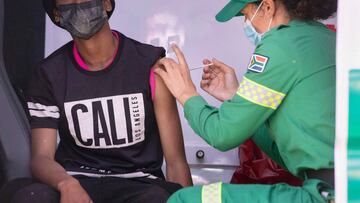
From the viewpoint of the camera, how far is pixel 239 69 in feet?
11.8

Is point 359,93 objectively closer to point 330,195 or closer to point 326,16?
point 330,195

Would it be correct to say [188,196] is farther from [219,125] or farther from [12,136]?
[12,136]

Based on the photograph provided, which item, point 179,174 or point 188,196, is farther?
A: point 179,174

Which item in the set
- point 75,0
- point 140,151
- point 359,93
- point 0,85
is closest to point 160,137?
point 140,151

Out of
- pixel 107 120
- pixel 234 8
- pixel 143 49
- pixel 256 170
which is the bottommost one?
pixel 256 170

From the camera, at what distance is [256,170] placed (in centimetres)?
340

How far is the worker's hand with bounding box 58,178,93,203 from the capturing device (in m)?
2.38

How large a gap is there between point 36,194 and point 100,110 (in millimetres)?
473

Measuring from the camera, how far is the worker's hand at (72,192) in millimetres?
2385

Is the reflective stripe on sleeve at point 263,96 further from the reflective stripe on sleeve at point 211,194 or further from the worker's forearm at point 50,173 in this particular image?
the worker's forearm at point 50,173

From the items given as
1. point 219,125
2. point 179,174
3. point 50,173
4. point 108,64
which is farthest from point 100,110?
point 219,125

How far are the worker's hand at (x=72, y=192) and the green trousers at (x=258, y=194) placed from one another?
1.74 feet

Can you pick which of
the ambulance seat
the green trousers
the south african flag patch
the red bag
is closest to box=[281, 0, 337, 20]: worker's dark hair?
the south african flag patch

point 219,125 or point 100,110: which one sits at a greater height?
point 219,125
